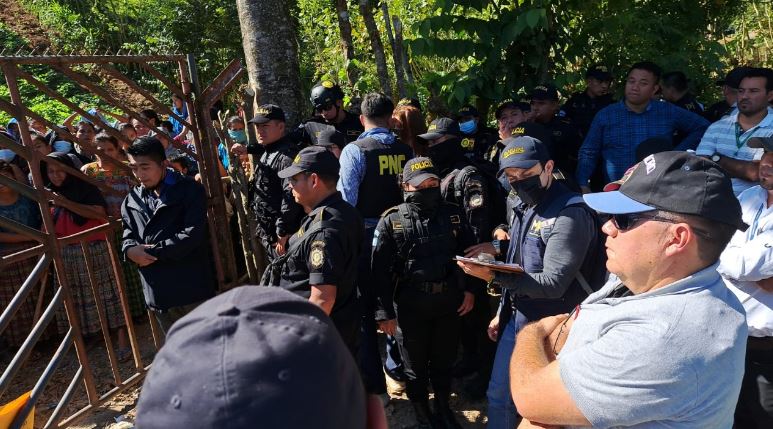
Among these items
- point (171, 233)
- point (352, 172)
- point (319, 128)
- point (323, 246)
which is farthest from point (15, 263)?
point (323, 246)

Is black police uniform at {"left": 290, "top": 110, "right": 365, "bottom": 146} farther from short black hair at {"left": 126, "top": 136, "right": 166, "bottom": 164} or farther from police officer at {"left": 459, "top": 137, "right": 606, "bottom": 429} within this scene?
police officer at {"left": 459, "top": 137, "right": 606, "bottom": 429}

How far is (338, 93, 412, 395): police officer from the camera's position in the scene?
406cm

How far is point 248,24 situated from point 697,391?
5.14 meters

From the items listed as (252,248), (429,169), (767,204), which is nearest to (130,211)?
(252,248)

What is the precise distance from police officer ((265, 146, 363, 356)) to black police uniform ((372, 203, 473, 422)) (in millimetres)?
347

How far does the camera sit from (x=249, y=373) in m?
0.84

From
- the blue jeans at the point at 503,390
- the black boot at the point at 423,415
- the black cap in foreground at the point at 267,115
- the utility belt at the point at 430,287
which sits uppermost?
the black cap in foreground at the point at 267,115

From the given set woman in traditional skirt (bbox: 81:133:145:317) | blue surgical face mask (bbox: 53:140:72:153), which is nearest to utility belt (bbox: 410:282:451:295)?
woman in traditional skirt (bbox: 81:133:145:317)

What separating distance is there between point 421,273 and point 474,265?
2.53 ft

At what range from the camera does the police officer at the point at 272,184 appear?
4.36 metres

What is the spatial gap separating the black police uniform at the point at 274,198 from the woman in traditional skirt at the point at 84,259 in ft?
4.63

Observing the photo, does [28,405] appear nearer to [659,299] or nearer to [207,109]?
[207,109]

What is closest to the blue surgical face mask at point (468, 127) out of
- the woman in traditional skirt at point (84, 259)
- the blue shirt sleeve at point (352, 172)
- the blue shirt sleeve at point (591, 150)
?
the blue shirt sleeve at point (591, 150)

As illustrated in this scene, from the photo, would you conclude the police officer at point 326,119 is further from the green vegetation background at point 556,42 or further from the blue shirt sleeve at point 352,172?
the blue shirt sleeve at point 352,172
